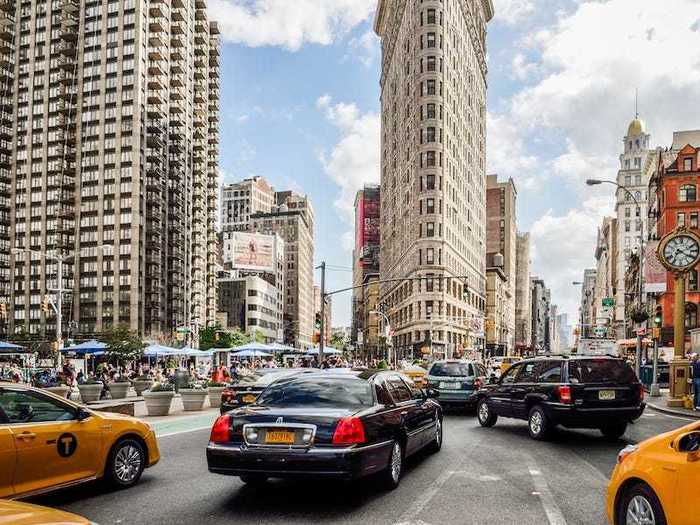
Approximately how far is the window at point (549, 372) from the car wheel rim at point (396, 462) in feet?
19.9

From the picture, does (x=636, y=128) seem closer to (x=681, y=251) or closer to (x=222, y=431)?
(x=681, y=251)

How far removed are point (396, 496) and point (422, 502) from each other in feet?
1.46

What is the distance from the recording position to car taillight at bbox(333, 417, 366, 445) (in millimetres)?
7961

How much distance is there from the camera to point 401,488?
9.06 m

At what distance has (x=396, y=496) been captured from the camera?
8.57 m

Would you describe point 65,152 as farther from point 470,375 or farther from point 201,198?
point 470,375

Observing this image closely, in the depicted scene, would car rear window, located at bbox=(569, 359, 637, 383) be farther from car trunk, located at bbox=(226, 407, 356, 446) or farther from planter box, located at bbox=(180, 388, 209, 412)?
planter box, located at bbox=(180, 388, 209, 412)

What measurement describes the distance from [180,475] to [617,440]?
9.03m

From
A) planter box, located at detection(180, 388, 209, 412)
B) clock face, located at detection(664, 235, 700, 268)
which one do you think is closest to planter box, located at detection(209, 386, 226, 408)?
planter box, located at detection(180, 388, 209, 412)

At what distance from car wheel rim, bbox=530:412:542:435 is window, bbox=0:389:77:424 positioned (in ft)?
30.6

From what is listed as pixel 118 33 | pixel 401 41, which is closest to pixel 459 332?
pixel 401 41

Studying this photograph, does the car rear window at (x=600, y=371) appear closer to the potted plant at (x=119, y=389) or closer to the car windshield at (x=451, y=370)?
the car windshield at (x=451, y=370)

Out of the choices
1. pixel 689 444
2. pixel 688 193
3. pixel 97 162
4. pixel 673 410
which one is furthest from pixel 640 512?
pixel 97 162

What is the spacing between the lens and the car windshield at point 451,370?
2088 cm
